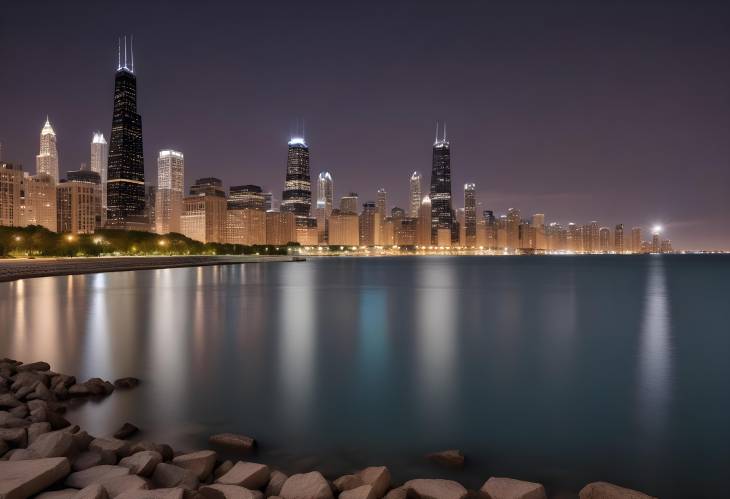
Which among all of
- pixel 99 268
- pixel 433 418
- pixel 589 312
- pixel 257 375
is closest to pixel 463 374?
pixel 433 418

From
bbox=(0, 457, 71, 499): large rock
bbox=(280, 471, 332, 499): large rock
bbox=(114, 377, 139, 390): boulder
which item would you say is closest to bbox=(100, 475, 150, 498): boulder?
bbox=(0, 457, 71, 499): large rock

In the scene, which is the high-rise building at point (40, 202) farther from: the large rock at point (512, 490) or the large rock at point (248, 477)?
the large rock at point (512, 490)

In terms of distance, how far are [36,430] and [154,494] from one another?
3751mm

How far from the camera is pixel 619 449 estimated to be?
9055 mm

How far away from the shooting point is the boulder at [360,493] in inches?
240

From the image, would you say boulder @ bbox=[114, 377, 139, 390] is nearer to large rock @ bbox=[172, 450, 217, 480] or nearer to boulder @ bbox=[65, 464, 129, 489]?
large rock @ bbox=[172, 450, 217, 480]

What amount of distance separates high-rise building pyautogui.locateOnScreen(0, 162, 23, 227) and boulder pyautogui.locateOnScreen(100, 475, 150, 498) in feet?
635

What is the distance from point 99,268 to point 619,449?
75.0 metres

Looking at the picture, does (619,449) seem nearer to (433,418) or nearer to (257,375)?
(433,418)

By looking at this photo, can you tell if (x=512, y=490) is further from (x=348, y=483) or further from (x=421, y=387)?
(x=421, y=387)

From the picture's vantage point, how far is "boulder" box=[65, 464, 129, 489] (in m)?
6.24

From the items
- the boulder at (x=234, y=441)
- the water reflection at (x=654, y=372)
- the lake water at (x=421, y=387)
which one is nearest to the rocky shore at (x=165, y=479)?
the boulder at (x=234, y=441)

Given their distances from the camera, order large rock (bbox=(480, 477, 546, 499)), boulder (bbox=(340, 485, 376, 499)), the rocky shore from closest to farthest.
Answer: the rocky shore
boulder (bbox=(340, 485, 376, 499))
large rock (bbox=(480, 477, 546, 499))

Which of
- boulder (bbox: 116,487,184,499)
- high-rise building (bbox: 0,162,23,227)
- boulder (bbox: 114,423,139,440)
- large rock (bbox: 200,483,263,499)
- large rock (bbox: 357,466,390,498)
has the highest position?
high-rise building (bbox: 0,162,23,227)
